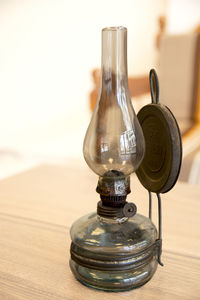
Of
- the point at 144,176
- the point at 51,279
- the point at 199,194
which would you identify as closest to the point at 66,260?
the point at 51,279

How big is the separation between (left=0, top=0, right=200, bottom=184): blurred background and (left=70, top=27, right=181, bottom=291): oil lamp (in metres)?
1.05

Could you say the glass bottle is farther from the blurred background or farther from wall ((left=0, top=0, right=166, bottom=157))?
wall ((left=0, top=0, right=166, bottom=157))

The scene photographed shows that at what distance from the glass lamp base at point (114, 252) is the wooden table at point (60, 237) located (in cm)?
2

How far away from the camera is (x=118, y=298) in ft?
1.69

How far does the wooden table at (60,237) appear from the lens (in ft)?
1.77

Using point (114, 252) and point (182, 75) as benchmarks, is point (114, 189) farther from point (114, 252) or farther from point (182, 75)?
point (182, 75)

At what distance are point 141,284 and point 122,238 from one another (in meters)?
0.08

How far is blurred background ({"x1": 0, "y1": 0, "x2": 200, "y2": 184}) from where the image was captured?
7.45 feet

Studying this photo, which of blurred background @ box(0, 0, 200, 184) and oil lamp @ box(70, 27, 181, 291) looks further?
blurred background @ box(0, 0, 200, 184)

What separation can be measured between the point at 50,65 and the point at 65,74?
0.75ft

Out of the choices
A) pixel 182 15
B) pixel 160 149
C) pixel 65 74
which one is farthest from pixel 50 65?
pixel 160 149

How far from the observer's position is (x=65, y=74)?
11.8 feet

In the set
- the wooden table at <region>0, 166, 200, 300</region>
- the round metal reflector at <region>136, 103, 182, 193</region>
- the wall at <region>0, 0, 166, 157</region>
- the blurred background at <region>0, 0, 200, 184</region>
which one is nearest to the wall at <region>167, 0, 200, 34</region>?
the blurred background at <region>0, 0, 200, 184</region>

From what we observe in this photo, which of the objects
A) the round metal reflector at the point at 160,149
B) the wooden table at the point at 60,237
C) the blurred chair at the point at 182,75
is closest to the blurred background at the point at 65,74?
the blurred chair at the point at 182,75
